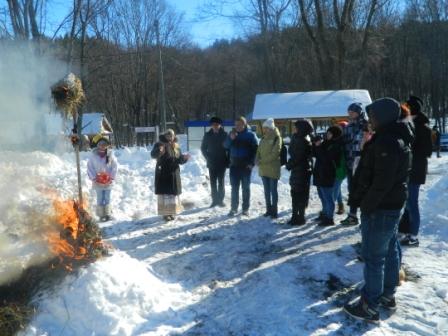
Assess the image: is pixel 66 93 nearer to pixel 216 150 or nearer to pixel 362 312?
pixel 216 150

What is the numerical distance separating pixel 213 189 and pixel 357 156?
11.4 ft

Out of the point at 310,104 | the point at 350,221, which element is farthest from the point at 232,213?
the point at 310,104

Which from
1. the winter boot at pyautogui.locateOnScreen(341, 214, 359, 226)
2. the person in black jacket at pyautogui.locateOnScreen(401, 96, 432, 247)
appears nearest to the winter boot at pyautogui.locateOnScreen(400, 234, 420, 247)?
the person in black jacket at pyautogui.locateOnScreen(401, 96, 432, 247)

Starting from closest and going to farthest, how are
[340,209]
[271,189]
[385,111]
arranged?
1. [385,111]
2. [271,189]
3. [340,209]

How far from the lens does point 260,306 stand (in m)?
4.60

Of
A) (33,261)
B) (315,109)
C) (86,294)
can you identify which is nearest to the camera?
(86,294)

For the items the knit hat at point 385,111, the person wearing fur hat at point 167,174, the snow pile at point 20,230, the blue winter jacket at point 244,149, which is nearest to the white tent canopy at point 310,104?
the blue winter jacket at point 244,149

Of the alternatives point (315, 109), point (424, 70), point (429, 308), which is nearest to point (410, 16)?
point (424, 70)

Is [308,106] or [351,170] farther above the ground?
[308,106]

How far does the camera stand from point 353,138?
287 inches

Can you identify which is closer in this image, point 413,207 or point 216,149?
point 413,207

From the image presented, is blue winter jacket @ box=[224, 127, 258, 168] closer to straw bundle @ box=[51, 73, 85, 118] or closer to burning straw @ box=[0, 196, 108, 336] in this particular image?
straw bundle @ box=[51, 73, 85, 118]

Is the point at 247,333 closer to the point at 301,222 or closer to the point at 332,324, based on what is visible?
the point at 332,324

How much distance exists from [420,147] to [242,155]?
11.6ft
